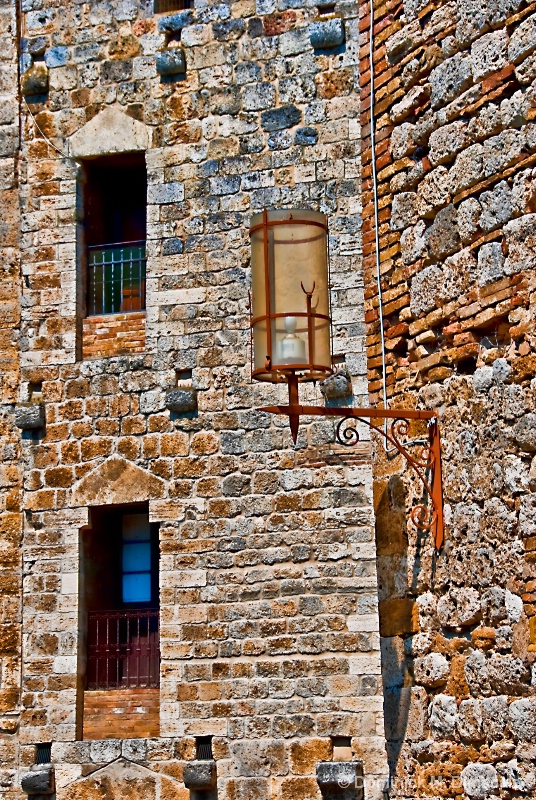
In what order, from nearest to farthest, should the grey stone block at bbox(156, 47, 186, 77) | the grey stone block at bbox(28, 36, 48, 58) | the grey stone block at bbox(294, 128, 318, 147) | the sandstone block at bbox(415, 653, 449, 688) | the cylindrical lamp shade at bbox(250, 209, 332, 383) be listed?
the sandstone block at bbox(415, 653, 449, 688) < the cylindrical lamp shade at bbox(250, 209, 332, 383) < the grey stone block at bbox(294, 128, 318, 147) < the grey stone block at bbox(156, 47, 186, 77) < the grey stone block at bbox(28, 36, 48, 58)

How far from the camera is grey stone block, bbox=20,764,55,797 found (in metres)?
8.48

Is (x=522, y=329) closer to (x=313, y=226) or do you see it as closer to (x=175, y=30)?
(x=313, y=226)

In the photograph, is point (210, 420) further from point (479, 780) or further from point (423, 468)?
point (479, 780)

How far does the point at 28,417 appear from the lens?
9117mm

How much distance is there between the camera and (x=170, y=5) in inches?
376

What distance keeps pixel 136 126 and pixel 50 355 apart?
66.3 inches

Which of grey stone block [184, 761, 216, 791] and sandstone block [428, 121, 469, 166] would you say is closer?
sandstone block [428, 121, 469, 166]

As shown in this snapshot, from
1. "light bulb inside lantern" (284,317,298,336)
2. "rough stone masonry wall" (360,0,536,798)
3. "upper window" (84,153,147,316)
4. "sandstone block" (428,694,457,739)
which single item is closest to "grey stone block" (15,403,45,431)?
"upper window" (84,153,147,316)

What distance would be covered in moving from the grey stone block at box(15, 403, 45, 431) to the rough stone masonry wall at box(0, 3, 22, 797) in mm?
70

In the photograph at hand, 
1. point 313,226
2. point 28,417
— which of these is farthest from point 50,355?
point 313,226

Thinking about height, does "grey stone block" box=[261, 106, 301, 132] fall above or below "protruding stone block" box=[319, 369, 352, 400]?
above

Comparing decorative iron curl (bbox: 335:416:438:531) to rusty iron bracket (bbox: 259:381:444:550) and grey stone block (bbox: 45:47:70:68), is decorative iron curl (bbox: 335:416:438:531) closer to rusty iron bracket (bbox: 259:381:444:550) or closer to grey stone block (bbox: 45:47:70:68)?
rusty iron bracket (bbox: 259:381:444:550)

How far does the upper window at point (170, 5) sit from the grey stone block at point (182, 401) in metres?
2.74

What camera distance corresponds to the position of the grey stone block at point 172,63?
927 centimetres
